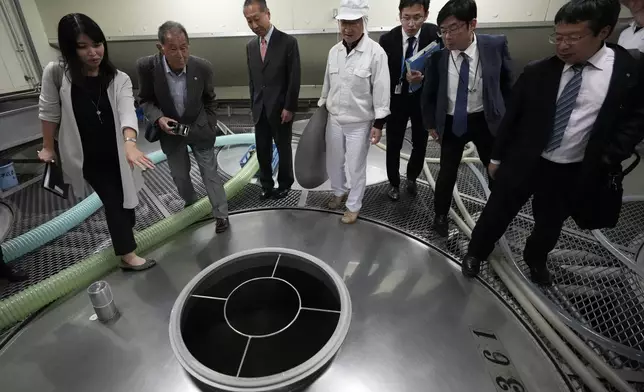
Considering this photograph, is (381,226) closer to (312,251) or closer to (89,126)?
(312,251)

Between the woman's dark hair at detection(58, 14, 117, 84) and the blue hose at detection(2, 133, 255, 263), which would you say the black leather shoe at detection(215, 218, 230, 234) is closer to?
the blue hose at detection(2, 133, 255, 263)

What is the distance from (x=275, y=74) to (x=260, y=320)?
162 cm

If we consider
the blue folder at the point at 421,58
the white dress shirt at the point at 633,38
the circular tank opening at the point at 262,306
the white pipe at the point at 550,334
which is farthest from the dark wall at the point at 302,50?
the circular tank opening at the point at 262,306

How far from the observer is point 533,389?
53.6 inches

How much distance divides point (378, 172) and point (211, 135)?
168cm

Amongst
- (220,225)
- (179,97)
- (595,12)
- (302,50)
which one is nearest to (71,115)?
(179,97)

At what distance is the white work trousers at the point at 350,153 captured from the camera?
2.19 meters

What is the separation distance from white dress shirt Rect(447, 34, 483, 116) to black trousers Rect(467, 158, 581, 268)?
438 millimetres

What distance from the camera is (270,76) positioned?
88.8 inches

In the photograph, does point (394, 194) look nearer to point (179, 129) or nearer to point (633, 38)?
point (179, 129)

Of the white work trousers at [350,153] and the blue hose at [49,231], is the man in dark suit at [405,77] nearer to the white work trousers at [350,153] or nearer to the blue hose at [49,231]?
the white work trousers at [350,153]

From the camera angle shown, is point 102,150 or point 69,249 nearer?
point 102,150

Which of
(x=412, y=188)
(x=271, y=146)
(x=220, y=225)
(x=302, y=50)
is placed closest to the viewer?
(x=220, y=225)

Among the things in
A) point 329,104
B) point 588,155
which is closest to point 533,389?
point 588,155
